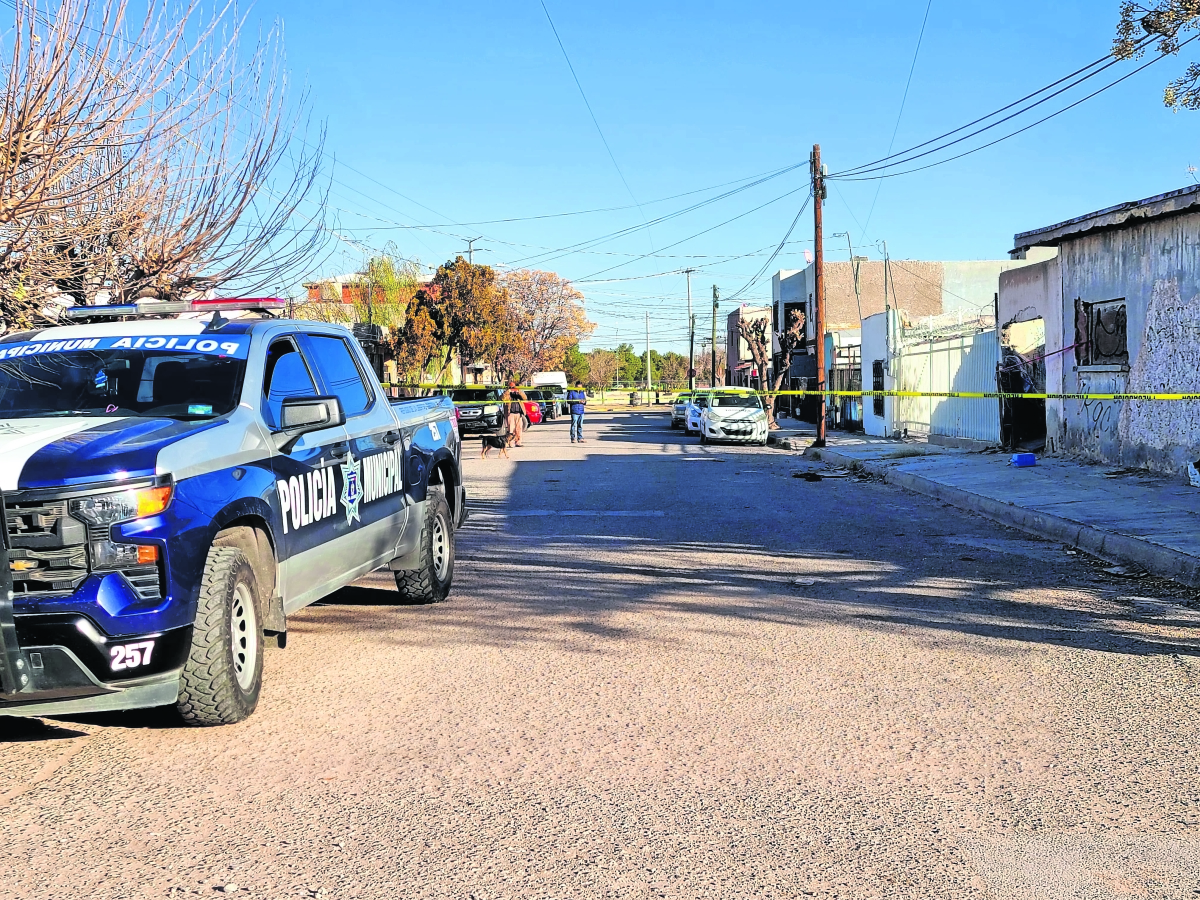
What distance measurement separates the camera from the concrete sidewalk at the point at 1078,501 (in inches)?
388

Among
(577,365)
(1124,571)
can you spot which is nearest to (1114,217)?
(1124,571)

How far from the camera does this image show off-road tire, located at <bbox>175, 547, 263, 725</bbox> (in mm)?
5020

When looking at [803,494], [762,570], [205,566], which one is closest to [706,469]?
[803,494]

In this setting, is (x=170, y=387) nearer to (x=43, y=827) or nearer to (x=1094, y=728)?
(x=43, y=827)

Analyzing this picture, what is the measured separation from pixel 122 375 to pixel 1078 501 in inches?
422

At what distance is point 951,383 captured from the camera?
88.6 feet

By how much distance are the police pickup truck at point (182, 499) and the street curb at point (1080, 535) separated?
18.8ft

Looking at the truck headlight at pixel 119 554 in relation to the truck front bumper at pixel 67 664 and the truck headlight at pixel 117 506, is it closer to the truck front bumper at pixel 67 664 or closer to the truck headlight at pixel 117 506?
the truck headlight at pixel 117 506

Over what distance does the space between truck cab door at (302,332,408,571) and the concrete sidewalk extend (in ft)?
19.3

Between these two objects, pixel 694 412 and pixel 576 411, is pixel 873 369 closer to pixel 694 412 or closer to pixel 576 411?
pixel 694 412

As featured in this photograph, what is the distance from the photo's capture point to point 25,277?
9.50 metres

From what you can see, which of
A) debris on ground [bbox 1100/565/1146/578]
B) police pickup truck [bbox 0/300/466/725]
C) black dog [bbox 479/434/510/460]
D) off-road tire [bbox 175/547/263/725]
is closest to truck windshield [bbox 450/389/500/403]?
black dog [bbox 479/434/510/460]

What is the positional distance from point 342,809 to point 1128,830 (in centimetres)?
275

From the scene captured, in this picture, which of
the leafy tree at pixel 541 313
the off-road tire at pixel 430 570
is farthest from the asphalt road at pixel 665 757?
the leafy tree at pixel 541 313
